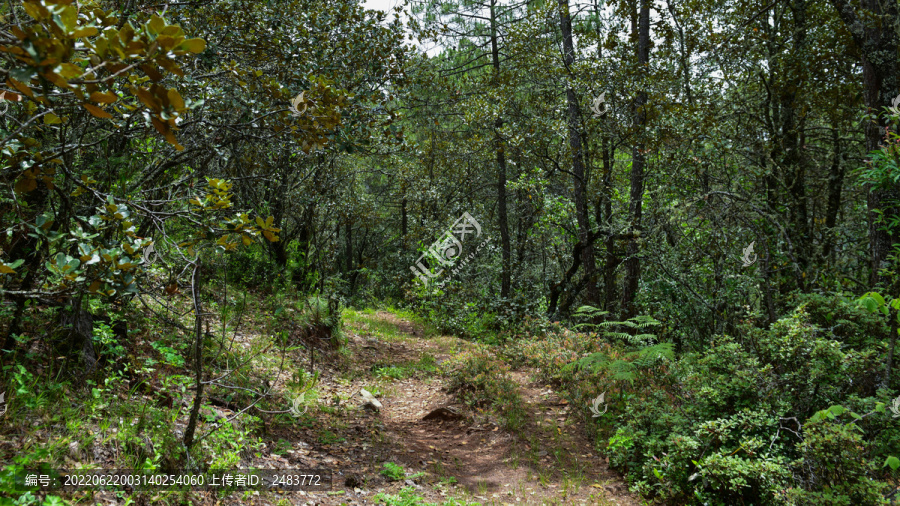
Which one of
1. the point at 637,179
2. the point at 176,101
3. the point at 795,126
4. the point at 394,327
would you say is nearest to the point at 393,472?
the point at 176,101

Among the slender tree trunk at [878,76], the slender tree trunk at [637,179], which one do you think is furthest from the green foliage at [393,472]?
the slender tree trunk at [637,179]

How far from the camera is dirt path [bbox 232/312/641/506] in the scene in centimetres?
409

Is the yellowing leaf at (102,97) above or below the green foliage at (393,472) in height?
above

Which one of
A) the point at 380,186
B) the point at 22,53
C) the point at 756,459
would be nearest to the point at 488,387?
the point at 756,459

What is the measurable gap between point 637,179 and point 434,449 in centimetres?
626

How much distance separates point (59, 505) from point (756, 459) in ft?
15.0

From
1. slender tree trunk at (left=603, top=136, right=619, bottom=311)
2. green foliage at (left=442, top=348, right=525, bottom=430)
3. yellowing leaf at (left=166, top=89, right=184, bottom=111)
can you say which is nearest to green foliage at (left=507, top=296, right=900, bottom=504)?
green foliage at (left=442, top=348, right=525, bottom=430)

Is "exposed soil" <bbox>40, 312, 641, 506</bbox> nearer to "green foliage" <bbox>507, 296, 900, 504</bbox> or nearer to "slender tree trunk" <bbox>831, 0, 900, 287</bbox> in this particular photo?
"green foliage" <bbox>507, 296, 900, 504</bbox>

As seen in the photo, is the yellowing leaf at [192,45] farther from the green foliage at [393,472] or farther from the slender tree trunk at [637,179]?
the slender tree trunk at [637,179]

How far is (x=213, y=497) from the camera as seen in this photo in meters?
3.09

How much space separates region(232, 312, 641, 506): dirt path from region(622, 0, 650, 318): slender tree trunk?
2.93 m

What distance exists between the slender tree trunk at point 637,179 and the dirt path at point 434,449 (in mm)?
2929

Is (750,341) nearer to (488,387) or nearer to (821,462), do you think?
(821,462)

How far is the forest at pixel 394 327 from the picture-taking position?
2836 millimetres
